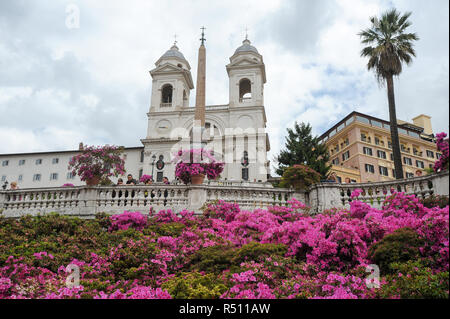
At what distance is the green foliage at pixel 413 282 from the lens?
16.4 ft

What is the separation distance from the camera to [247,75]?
66500mm

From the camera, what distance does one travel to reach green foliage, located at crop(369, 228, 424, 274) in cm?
709

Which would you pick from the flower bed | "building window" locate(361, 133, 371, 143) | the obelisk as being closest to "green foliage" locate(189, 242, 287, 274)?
the flower bed

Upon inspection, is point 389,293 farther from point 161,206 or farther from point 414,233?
point 161,206

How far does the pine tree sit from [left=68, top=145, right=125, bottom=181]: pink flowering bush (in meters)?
23.7

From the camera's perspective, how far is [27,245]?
31.5 ft

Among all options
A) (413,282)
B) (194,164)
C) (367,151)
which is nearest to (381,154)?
(367,151)

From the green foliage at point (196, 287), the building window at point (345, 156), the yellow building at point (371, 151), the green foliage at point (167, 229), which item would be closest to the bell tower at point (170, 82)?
the yellow building at point (371, 151)

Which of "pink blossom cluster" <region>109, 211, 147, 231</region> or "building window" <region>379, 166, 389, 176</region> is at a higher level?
"building window" <region>379, 166, 389, 176</region>

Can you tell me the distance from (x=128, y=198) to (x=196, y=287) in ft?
27.2

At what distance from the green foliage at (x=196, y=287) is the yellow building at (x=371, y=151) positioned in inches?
2070

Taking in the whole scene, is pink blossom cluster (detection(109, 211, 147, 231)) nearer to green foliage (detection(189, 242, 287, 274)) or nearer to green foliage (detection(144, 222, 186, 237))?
green foliage (detection(144, 222, 186, 237))

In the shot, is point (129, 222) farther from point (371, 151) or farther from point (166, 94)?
point (166, 94)
